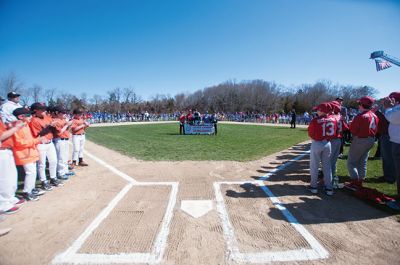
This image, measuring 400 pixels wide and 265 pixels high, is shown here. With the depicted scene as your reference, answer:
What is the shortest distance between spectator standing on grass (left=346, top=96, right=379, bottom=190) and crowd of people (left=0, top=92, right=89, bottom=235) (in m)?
7.34

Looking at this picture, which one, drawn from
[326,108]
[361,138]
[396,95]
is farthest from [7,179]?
[396,95]

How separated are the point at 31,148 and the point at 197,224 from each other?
4211 millimetres

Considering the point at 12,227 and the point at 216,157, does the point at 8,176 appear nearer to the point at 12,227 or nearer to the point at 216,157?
the point at 12,227

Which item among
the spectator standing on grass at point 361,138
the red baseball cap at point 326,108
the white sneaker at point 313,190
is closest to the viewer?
the red baseball cap at point 326,108

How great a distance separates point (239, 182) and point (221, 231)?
2475mm

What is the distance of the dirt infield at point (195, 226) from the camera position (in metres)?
2.99

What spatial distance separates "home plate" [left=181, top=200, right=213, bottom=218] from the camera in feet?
13.8

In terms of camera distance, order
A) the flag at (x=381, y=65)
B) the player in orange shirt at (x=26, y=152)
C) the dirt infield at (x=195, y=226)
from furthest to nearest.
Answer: the flag at (x=381, y=65) → the player in orange shirt at (x=26, y=152) → the dirt infield at (x=195, y=226)

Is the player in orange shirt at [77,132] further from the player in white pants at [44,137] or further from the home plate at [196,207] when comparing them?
the home plate at [196,207]

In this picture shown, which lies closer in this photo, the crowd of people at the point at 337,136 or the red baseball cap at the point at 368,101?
the crowd of people at the point at 337,136

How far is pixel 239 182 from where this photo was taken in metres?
5.93

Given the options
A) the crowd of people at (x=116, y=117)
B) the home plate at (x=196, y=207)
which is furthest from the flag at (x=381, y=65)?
the crowd of people at (x=116, y=117)

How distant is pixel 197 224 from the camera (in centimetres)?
379

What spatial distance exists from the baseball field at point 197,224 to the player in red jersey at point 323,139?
450 millimetres
